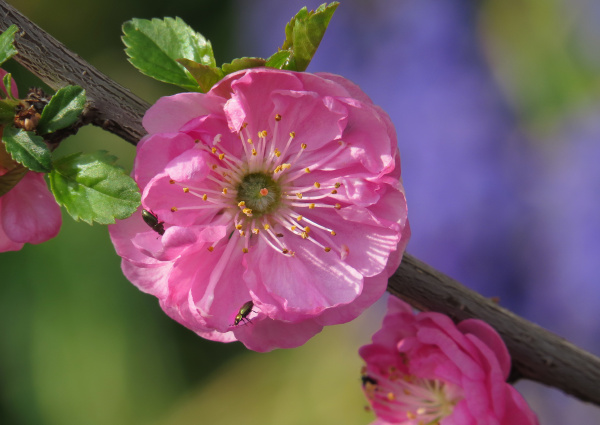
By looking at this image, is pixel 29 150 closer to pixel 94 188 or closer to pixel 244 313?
pixel 94 188

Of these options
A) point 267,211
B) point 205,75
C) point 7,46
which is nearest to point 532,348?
point 267,211

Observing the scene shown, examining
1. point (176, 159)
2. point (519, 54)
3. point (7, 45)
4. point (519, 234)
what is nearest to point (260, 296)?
point (176, 159)

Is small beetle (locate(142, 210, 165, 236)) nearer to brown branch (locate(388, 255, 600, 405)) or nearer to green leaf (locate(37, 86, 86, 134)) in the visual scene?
green leaf (locate(37, 86, 86, 134))

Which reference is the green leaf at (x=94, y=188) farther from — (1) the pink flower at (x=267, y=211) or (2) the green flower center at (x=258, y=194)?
(2) the green flower center at (x=258, y=194)

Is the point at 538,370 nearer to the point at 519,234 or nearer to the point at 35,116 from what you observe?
the point at 35,116

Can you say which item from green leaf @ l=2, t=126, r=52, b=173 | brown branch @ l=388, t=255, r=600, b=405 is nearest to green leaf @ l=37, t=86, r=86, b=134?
green leaf @ l=2, t=126, r=52, b=173

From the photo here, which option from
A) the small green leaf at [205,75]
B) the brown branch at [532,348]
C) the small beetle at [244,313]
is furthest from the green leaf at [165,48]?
the brown branch at [532,348]
